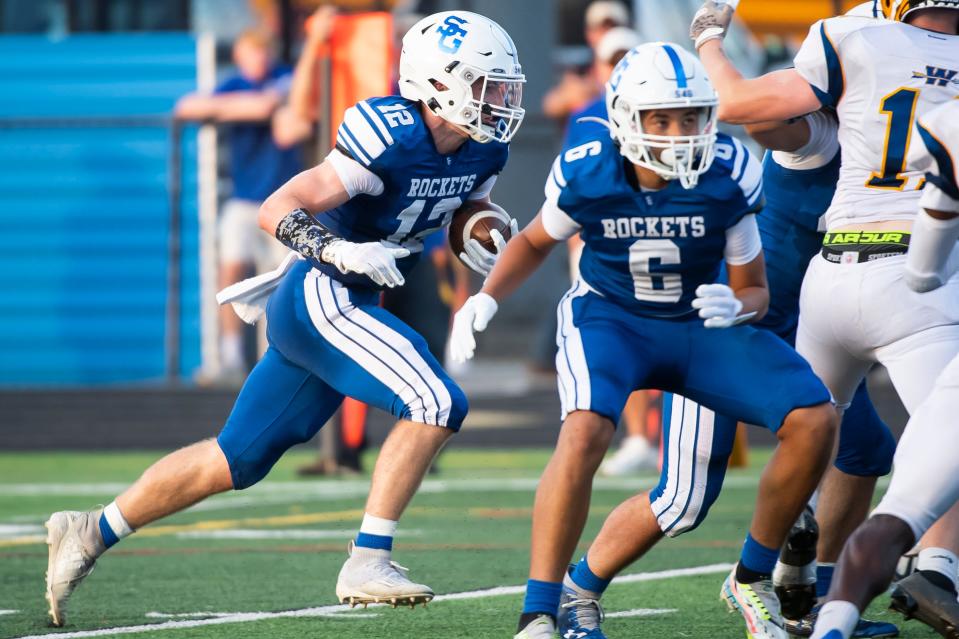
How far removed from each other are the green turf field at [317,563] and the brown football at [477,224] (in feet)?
3.72

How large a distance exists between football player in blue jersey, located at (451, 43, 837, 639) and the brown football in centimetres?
49

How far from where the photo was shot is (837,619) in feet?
12.5

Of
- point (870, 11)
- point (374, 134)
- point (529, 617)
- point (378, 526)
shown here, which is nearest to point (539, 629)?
point (529, 617)

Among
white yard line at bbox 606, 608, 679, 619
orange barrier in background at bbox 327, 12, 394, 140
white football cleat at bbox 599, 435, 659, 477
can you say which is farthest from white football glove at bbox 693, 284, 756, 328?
orange barrier in background at bbox 327, 12, 394, 140

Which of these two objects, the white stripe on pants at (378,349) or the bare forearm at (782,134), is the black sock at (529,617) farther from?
the bare forearm at (782,134)

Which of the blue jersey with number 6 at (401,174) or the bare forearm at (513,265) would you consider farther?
the blue jersey with number 6 at (401,174)

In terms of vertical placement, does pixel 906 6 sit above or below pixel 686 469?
above

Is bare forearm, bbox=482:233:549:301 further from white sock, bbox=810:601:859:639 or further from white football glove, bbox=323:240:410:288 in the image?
white sock, bbox=810:601:859:639

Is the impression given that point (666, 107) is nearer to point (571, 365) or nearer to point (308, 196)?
point (571, 365)

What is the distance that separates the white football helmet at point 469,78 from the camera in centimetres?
506

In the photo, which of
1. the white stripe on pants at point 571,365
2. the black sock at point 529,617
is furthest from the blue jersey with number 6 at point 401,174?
the black sock at point 529,617

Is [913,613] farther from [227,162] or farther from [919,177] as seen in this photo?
[227,162]

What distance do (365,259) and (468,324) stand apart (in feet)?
1.09

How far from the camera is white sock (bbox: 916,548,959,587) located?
181 inches
